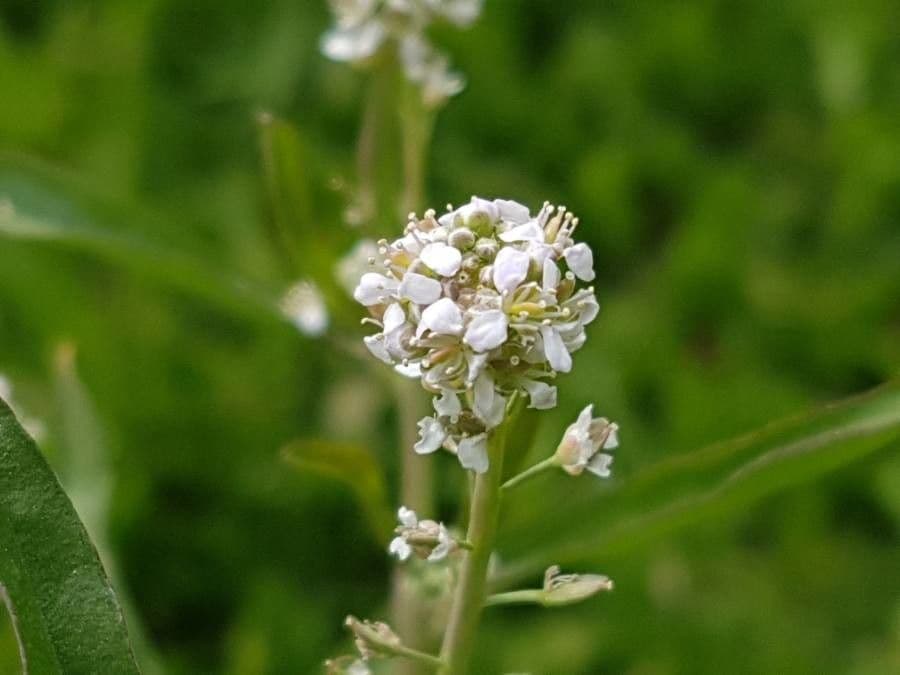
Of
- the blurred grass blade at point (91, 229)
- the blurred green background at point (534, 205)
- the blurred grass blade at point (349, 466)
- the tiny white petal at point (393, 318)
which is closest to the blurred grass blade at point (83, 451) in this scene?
the blurred green background at point (534, 205)

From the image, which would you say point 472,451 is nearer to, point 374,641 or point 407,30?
point 374,641

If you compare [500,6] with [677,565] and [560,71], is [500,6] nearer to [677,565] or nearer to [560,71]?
[560,71]

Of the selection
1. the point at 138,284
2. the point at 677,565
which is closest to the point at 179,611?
the point at 138,284

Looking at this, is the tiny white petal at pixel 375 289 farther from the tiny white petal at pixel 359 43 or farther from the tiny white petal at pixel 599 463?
the tiny white petal at pixel 359 43

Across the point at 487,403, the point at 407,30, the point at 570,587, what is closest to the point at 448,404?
the point at 487,403

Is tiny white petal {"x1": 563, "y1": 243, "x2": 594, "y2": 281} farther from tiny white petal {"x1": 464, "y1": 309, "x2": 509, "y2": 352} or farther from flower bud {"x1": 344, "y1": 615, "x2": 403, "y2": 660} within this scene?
flower bud {"x1": 344, "y1": 615, "x2": 403, "y2": 660}

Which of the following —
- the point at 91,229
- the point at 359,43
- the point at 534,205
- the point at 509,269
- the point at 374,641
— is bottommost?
the point at 374,641

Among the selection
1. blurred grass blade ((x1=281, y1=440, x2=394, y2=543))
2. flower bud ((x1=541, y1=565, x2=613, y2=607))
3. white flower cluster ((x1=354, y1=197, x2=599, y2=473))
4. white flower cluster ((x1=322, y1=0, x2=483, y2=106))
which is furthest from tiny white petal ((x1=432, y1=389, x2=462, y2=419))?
white flower cluster ((x1=322, y1=0, x2=483, y2=106))
